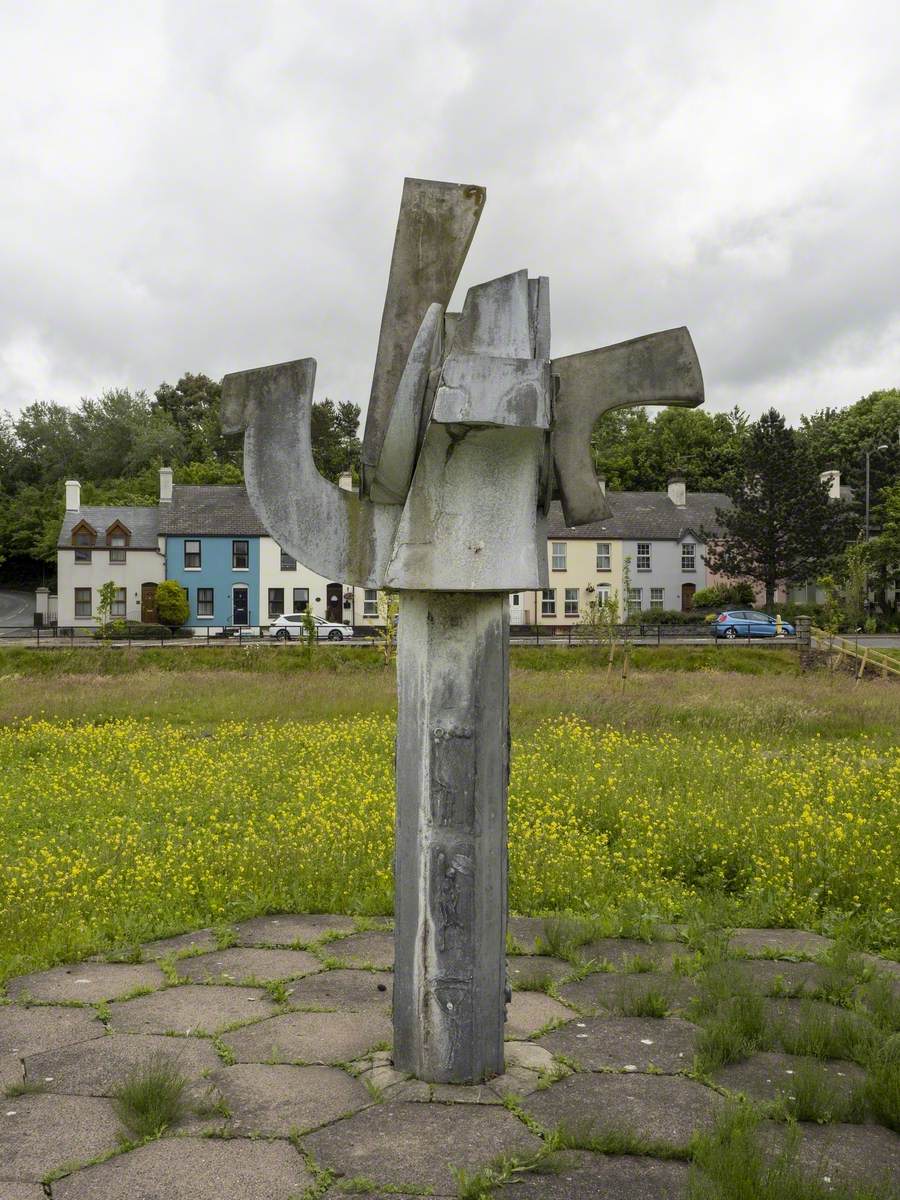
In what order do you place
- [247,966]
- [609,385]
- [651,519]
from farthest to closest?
[651,519] < [247,966] < [609,385]

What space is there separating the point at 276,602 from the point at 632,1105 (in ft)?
162

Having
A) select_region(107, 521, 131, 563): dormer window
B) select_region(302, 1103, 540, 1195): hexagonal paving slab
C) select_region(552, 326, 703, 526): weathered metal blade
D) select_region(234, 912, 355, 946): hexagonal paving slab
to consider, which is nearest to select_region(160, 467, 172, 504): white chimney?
select_region(107, 521, 131, 563): dormer window

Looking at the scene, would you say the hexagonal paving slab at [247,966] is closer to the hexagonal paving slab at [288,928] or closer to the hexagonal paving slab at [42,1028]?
the hexagonal paving slab at [288,928]

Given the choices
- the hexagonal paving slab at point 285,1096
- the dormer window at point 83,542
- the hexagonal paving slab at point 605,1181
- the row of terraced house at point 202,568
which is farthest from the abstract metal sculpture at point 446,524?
the dormer window at point 83,542

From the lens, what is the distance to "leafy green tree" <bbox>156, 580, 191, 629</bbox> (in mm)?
50094

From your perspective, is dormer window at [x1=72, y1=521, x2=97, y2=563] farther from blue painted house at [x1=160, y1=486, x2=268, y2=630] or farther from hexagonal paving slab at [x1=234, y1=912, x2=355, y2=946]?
hexagonal paving slab at [x1=234, y1=912, x2=355, y2=946]

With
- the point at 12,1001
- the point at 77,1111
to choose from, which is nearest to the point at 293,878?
the point at 12,1001

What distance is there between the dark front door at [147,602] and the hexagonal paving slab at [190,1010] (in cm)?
4719

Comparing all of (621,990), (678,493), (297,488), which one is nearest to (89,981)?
(621,990)

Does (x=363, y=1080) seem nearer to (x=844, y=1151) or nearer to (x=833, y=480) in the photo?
(x=844, y=1151)

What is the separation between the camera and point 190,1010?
5.48 metres

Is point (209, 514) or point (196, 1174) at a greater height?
point (209, 514)

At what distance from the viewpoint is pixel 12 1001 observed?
18.5ft

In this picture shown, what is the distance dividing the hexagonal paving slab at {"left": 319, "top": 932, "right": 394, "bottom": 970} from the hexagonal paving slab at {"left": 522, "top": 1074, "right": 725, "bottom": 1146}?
1859 millimetres
